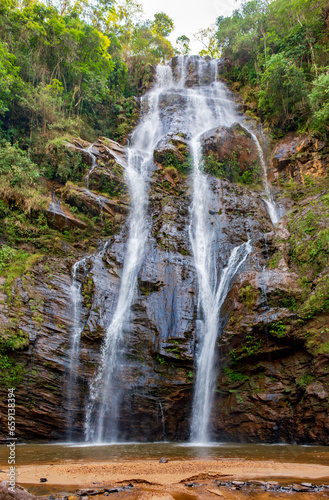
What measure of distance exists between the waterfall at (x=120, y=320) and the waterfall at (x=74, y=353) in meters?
0.50

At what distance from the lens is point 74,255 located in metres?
14.0

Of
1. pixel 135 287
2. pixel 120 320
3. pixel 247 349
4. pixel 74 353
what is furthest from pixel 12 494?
pixel 135 287

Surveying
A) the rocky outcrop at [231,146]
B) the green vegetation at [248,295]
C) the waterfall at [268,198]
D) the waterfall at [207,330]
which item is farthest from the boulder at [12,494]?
the rocky outcrop at [231,146]

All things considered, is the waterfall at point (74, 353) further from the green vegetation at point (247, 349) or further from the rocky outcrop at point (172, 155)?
the rocky outcrop at point (172, 155)

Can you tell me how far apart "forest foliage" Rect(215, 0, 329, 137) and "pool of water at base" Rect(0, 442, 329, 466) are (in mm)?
13722

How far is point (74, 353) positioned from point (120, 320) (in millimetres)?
1955

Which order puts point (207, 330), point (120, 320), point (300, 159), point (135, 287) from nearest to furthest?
point (207, 330), point (120, 320), point (135, 287), point (300, 159)

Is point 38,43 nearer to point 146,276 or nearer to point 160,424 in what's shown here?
point 146,276

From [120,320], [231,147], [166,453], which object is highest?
[231,147]

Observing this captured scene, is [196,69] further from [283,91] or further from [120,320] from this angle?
[120,320]

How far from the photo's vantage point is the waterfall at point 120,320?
1002 centimetres

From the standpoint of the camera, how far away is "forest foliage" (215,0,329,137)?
17.3 m

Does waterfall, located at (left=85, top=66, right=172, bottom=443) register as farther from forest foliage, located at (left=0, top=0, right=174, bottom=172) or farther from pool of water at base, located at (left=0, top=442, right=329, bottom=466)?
forest foliage, located at (left=0, top=0, right=174, bottom=172)

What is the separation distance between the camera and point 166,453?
24.3ft
